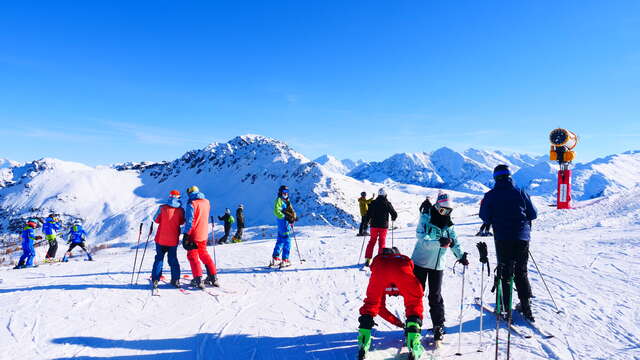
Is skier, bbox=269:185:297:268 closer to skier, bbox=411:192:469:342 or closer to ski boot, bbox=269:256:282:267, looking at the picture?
ski boot, bbox=269:256:282:267

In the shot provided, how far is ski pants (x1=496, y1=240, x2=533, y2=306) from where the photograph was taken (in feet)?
16.0

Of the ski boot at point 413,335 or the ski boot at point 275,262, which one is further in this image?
the ski boot at point 275,262

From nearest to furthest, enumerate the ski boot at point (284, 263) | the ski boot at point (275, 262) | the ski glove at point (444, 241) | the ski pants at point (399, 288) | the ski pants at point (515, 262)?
the ski pants at point (399, 288) → the ski glove at point (444, 241) → the ski pants at point (515, 262) → the ski boot at point (275, 262) → the ski boot at point (284, 263)

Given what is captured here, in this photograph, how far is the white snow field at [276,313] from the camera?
4.93 m

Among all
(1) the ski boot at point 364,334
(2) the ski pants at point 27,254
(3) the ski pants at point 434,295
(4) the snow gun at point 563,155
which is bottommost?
(2) the ski pants at point 27,254

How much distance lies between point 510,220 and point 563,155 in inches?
A: 375

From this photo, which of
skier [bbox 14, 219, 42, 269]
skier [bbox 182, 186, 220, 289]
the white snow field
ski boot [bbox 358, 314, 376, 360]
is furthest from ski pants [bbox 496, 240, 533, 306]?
skier [bbox 14, 219, 42, 269]

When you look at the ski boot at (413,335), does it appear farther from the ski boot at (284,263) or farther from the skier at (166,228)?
the ski boot at (284,263)

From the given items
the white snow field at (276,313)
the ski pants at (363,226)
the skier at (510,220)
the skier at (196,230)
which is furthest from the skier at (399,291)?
the ski pants at (363,226)

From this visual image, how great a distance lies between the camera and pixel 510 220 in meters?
5.07

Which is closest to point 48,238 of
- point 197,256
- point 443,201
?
point 197,256

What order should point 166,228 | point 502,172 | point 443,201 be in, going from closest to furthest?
point 443,201 → point 502,172 → point 166,228

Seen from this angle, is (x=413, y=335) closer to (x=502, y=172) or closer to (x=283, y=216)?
(x=502, y=172)

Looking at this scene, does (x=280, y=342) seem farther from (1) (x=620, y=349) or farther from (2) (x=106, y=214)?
(2) (x=106, y=214)
